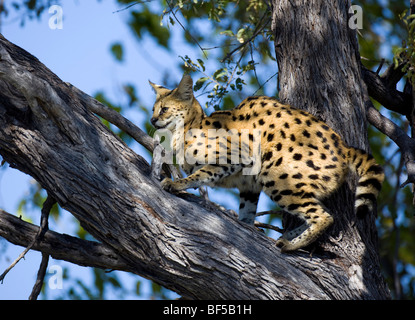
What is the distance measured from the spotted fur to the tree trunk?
0.26 meters

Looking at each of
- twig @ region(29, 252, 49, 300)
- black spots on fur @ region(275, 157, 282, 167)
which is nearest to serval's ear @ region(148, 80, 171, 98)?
black spots on fur @ region(275, 157, 282, 167)

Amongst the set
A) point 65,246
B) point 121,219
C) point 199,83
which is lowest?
point 65,246

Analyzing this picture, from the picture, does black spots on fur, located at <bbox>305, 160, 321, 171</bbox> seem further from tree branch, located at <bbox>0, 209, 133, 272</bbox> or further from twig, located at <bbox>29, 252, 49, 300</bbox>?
twig, located at <bbox>29, 252, 49, 300</bbox>

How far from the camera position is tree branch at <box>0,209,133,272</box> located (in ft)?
18.0

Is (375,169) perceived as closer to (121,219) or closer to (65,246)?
(121,219)

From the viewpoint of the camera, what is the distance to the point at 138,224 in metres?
5.16

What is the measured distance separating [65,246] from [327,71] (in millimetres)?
3404

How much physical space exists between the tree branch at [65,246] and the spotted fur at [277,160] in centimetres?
87

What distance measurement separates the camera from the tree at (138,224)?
5.15m

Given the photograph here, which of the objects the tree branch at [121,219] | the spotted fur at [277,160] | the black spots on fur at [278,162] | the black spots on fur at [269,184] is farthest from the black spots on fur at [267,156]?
the tree branch at [121,219]

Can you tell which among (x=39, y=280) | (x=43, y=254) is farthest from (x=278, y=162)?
(x=39, y=280)

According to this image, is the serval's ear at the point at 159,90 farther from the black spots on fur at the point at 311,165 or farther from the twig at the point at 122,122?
the black spots on fur at the point at 311,165

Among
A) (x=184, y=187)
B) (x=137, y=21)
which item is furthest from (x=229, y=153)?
(x=137, y=21)

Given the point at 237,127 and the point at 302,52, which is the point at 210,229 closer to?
the point at 237,127
